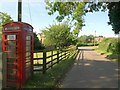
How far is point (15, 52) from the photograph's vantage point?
10.6 m

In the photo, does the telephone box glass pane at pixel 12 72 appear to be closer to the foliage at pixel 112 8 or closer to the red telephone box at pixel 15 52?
the red telephone box at pixel 15 52

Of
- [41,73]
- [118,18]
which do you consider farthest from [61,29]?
[41,73]

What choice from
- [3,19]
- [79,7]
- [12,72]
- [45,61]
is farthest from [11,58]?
[3,19]

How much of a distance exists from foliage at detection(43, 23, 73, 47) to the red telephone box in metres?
57.5

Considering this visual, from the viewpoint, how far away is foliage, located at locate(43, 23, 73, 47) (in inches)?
2736

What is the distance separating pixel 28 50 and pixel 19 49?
1.22 m

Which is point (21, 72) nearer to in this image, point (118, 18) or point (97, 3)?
point (97, 3)

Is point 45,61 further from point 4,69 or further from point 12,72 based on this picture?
point 4,69

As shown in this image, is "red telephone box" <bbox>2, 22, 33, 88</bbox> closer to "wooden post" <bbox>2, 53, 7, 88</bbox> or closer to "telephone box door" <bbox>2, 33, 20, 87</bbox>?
"telephone box door" <bbox>2, 33, 20, 87</bbox>

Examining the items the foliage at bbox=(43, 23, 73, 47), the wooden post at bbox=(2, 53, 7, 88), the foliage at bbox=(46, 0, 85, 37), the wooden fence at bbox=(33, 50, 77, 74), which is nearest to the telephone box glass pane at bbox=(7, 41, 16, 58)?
the wooden post at bbox=(2, 53, 7, 88)

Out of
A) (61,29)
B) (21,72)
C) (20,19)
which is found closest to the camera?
(21,72)

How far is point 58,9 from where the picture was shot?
88.5ft

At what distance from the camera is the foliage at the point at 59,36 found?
2736 inches

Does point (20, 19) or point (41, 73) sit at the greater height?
point (20, 19)
